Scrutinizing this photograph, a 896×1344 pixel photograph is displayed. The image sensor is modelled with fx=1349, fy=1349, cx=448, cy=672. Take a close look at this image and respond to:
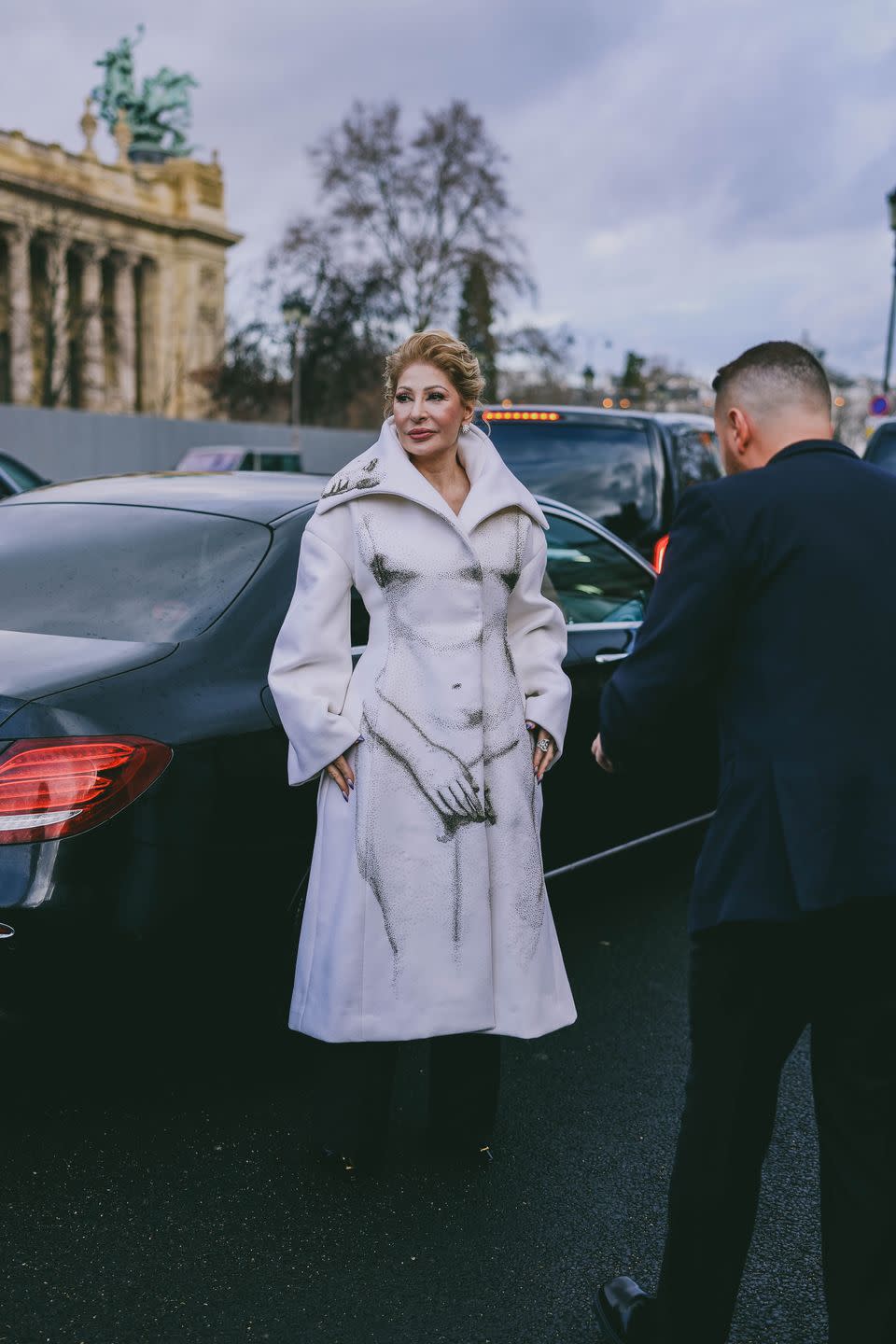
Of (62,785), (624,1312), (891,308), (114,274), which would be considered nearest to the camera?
(624,1312)

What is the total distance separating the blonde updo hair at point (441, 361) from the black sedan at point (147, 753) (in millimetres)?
696

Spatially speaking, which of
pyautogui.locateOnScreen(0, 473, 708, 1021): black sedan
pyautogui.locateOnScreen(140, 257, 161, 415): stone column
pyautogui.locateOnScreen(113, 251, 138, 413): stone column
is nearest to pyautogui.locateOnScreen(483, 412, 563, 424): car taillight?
pyautogui.locateOnScreen(0, 473, 708, 1021): black sedan

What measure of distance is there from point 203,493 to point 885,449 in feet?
24.2

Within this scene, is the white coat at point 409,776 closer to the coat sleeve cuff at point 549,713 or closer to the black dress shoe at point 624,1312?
the coat sleeve cuff at point 549,713

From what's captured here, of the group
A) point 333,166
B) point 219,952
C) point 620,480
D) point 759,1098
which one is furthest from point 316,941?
point 333,166

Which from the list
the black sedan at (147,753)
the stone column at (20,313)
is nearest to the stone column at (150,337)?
the stone column at (20,313)

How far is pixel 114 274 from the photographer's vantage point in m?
66.9

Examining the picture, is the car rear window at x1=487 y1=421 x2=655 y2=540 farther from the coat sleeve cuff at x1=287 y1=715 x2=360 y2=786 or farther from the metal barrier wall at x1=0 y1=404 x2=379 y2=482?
the metal barrier wall at x1=0 y1=404 x2=379 y2=482

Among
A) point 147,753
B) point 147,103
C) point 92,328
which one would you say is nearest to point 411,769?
point 147,753

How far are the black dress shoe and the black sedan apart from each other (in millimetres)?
1162

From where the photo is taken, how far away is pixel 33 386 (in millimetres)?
48688

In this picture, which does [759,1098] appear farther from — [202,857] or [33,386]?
[33,386]

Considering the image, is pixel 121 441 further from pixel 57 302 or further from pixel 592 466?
pixel 592 466

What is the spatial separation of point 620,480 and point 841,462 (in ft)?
A: 18.8
